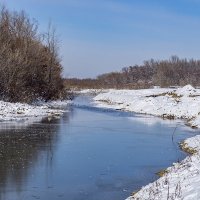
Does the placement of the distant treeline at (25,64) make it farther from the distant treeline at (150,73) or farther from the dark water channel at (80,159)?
the distant treeline at (150,73)

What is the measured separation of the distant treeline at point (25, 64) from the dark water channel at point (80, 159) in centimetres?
1595

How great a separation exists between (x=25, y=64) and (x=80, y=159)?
30620mm

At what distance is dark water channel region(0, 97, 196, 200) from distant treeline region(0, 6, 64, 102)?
Answer: 16.0 metres

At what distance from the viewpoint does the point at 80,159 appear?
1625cm

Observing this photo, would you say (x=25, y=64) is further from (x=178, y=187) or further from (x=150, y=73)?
(x=150, y=73)

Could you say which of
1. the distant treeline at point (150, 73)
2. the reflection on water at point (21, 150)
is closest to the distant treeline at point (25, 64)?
the reflection on water at point (21, 150)

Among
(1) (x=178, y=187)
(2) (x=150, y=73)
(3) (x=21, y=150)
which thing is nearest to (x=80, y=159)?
(3) (x=21, y=150)

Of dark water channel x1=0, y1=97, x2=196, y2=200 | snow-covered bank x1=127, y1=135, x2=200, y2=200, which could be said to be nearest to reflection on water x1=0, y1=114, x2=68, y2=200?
dark water channel x1=0, y1=97, x2=196, y2=200

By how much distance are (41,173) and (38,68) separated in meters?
38.6

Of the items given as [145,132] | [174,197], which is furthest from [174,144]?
[174,197]

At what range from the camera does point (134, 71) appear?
598ft

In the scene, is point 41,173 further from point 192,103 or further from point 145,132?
point 192,103

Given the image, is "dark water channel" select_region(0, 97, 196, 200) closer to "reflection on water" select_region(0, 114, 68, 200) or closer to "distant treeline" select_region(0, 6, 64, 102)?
"reflection on water" select_region(0, 114, 68, 200)

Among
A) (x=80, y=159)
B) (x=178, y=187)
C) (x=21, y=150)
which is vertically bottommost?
(x=80, y=159)
